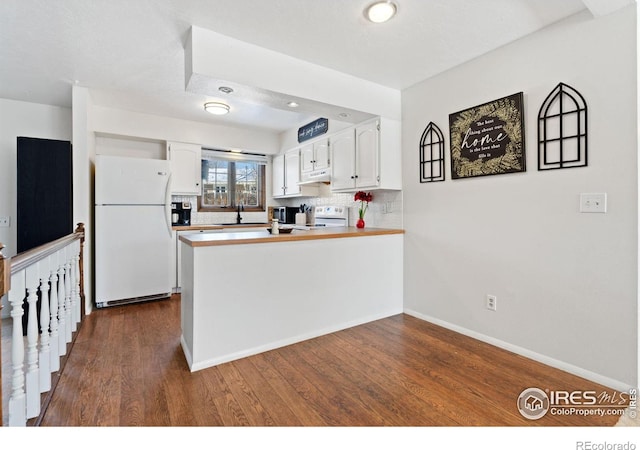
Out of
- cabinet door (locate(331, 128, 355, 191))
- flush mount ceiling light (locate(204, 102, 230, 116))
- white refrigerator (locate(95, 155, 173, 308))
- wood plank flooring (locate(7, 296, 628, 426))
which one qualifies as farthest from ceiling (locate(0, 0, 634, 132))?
wood plank flooring (locate(7, 296, 628, 426))

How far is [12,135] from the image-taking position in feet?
12.0

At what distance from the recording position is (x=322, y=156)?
404 centimetres

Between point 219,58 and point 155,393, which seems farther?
point 219,58

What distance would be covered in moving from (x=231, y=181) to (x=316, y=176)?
1766 millimetres

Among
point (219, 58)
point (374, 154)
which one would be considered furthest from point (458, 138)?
point (219, 58)

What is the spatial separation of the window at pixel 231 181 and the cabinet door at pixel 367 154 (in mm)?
2361

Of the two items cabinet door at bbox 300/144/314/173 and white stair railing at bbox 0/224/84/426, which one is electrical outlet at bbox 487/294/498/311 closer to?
cabinet door at bbox 300/144/314/173

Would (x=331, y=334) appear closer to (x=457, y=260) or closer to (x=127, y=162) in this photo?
(x=457, y=260)

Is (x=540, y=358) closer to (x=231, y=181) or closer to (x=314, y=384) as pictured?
(x=314, y=384)

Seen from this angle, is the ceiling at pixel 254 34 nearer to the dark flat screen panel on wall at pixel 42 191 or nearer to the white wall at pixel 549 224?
the white wall at pixel 549 224

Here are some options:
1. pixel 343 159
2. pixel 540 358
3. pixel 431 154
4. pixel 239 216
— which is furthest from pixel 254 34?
pixel 239 216

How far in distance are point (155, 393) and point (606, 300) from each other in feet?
9.23

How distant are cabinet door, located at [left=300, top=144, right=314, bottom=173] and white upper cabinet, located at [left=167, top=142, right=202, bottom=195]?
147 centimetres

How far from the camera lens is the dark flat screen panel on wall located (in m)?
3.18
